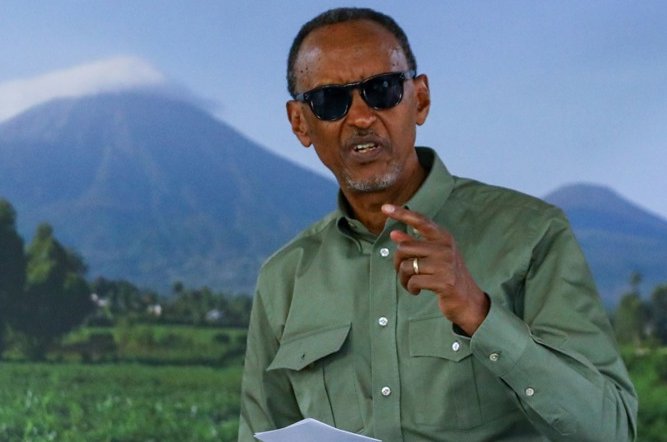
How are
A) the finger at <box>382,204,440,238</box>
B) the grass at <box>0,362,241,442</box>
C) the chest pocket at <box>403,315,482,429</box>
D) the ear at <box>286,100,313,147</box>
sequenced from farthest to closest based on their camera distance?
the grass at <box>0,362,241,442</box>
the ear at <box>286,100,313,147</box>
the chest pocket at <box>403,315,482,429</box>
the finger at <box>382,204,440,238</box>

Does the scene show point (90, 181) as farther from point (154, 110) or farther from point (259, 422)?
point (259, 422)

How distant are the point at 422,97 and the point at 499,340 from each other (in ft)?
1.70

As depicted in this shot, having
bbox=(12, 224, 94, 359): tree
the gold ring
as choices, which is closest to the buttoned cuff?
the gold ring

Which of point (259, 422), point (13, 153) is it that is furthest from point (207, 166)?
point (259, 422)

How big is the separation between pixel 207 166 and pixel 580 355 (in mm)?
3112

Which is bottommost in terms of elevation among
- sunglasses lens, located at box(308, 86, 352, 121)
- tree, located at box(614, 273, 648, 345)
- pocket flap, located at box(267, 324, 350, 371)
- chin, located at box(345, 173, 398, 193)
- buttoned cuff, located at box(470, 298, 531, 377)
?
tree, located at box(614, 273, 648, 345)

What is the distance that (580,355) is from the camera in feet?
5.27

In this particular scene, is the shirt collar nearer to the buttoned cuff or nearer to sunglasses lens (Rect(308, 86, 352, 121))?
sunglasses lens (Rect(308, 86, 352, 121))

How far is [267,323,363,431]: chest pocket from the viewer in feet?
6.02

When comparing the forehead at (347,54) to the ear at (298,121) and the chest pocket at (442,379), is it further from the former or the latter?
the chest pocket at (442,379)

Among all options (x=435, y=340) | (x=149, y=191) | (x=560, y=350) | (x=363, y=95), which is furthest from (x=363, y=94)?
(x=149, y=191)

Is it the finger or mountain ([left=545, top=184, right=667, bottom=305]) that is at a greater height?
the finger

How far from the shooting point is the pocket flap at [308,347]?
1.84 m

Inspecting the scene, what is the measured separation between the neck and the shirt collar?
1cm
